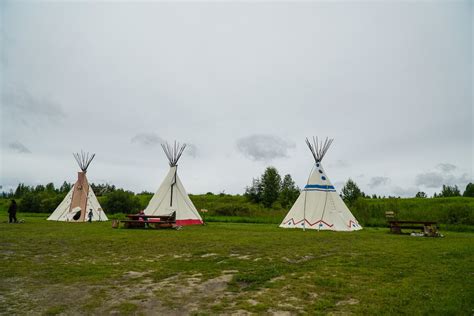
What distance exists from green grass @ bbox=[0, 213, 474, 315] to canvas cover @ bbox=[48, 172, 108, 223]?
44.7ft

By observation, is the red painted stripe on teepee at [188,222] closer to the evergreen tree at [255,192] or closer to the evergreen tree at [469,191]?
the evergreen tree at [255,192]

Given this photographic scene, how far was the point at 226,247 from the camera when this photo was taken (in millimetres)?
8727

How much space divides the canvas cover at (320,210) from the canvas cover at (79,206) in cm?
1328

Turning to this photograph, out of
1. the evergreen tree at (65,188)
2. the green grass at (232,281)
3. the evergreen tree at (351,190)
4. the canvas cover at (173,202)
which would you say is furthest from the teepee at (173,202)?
the evergreen tree at (65,188)

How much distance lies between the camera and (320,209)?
1648 centimetres

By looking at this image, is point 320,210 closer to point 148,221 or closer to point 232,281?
point 148,221

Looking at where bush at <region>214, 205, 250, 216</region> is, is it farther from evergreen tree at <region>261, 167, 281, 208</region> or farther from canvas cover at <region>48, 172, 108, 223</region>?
canvas cover at <region>48, 172, 108, 223</region>

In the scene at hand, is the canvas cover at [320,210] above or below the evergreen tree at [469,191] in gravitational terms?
below

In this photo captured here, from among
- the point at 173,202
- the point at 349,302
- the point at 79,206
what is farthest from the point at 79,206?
the point at 349,302

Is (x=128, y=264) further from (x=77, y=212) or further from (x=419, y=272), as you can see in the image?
(x=77, y=212)

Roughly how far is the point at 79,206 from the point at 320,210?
15875 millimetres

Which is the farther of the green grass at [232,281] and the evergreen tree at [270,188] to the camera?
the evergreen tree at [270,188]

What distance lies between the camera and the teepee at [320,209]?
52.8ft

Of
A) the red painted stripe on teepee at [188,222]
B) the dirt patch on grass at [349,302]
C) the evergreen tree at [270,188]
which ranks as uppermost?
the evergreen tree at [270,188]
